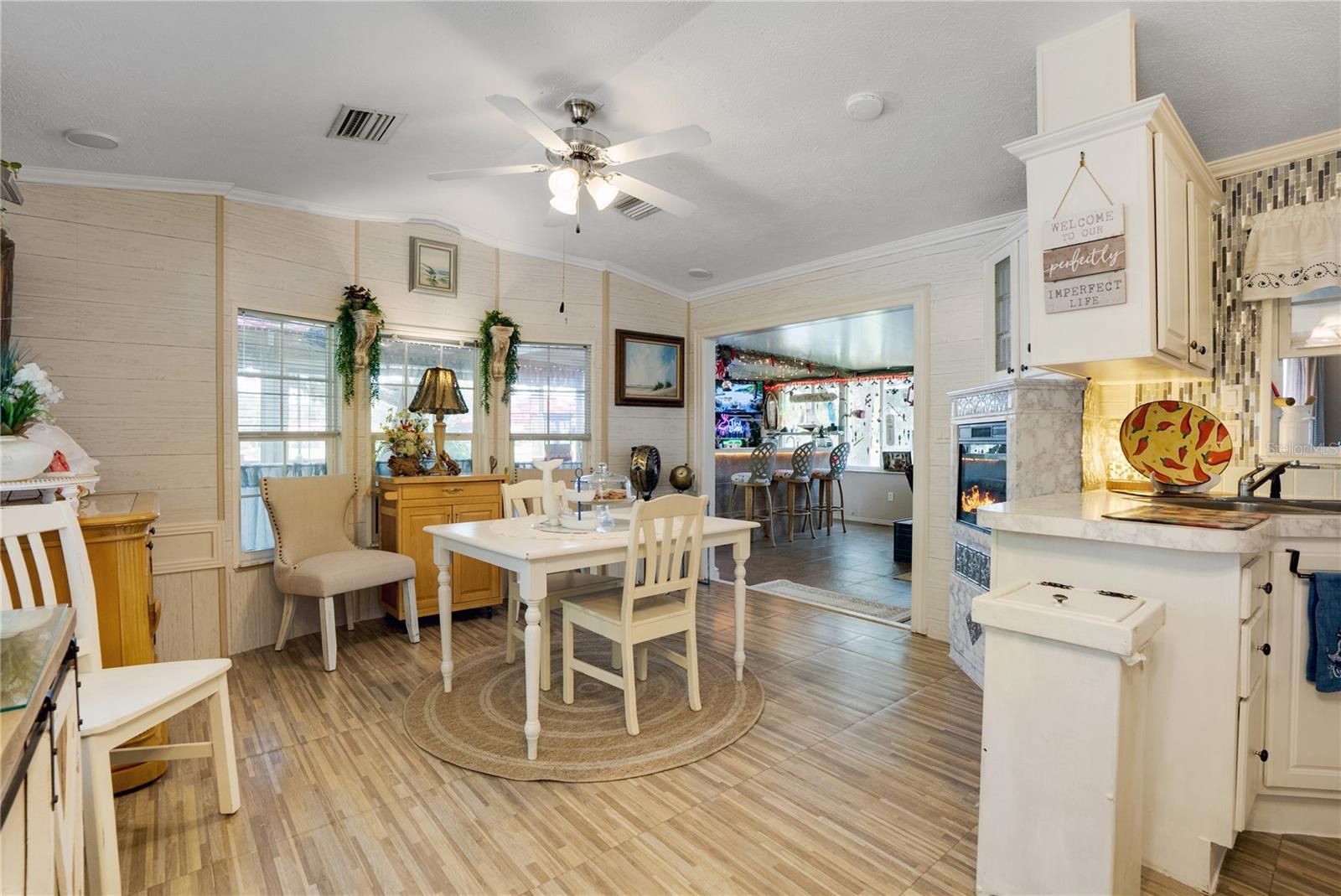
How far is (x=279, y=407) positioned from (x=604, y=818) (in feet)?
10.2

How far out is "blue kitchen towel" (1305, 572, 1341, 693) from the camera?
6.15 feet

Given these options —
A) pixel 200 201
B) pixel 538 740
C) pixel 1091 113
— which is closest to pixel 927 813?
pixel 538 740

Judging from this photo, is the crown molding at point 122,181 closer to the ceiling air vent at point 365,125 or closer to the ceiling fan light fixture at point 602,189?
the ceiling air vent at point 365,125

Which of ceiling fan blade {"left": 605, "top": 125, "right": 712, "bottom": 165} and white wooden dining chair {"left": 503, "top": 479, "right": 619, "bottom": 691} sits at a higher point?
ceiling fan blade {"left": 605, "top": 125, "right": 712, "bottom": 165}

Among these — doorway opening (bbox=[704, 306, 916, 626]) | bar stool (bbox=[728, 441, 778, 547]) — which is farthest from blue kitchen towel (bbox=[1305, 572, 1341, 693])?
bar stool (bbox=[728, 441, 778, 547])

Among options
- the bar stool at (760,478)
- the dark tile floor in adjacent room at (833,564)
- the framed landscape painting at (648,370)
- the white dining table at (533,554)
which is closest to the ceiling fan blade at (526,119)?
the white dining table at (533,554)

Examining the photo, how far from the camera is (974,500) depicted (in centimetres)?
337

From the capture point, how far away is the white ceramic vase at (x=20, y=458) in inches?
73.4

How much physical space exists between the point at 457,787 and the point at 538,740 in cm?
38

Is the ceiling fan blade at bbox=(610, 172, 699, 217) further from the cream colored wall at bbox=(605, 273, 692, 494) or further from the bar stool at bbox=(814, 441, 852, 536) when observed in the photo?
the bar stool at bbox=(814, 441, 852, 536)

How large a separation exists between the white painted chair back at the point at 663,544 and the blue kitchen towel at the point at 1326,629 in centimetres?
194

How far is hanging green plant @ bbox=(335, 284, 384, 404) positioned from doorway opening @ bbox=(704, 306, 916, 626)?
2714mm

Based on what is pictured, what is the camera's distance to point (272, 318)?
3.79 m

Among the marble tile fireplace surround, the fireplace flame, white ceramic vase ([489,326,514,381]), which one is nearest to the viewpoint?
the marble tile fireplace surround
